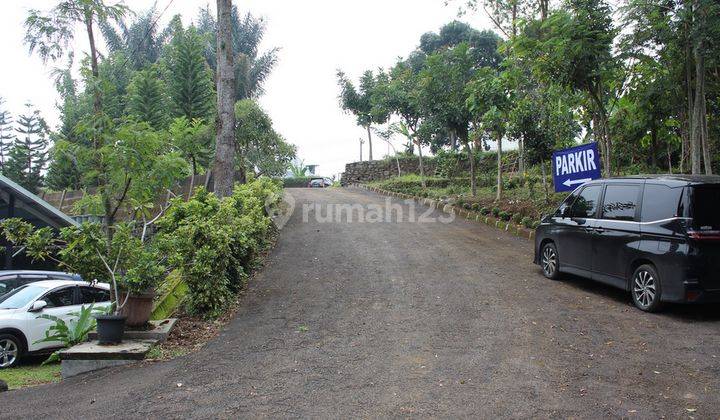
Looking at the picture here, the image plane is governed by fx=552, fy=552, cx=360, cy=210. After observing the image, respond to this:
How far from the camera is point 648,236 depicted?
727 centimetres

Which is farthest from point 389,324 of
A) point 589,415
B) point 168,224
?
point 168,224

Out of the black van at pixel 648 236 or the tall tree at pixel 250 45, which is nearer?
the black van at pixel 648 236

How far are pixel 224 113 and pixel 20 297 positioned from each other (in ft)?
17.6

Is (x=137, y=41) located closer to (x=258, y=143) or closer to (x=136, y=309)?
(x=258, y=143)

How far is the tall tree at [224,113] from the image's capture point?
12.2 metres

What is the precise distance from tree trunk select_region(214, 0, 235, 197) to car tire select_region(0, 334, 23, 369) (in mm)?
4707

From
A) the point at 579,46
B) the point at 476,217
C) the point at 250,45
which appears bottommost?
the point at 476,217

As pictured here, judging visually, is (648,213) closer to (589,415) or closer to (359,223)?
(589,415)

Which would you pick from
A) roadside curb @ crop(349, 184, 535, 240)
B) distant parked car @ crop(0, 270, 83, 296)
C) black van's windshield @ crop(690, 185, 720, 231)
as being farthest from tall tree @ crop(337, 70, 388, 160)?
black van's windshield @ crop(690, 185, 720, 231)

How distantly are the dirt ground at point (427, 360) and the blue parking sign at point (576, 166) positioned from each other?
2728 mm

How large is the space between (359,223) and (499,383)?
12.2 m

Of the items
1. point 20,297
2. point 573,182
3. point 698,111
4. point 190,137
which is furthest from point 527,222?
point 20,297

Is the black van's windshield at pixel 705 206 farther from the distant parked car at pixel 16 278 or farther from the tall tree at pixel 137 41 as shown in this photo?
the tall tree at pixel 137 41

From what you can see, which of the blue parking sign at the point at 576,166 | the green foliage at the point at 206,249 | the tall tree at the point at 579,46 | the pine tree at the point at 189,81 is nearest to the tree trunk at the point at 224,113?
the green foliage at the point at 206,249
